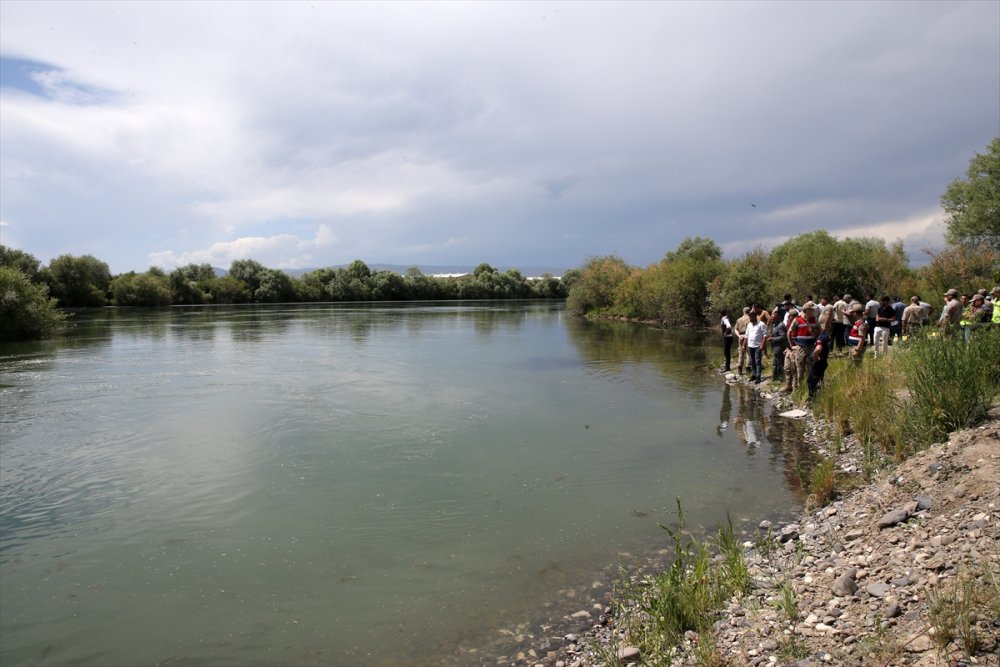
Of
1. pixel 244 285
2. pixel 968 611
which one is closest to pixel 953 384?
pixel 968 611

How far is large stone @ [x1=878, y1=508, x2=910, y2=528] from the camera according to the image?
692 centimetres

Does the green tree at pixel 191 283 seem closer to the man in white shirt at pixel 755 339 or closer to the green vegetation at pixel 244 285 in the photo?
the green vegetation at pixel 244 285

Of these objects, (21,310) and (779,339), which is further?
(21,310)

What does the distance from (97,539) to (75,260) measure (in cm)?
10627

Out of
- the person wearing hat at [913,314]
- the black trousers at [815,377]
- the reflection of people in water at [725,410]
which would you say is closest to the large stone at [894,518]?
the reflection of people in water at [725,410]

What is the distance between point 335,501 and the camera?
35.1ft

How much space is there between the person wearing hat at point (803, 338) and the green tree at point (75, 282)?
105m

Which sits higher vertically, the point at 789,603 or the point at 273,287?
the point at 273,287

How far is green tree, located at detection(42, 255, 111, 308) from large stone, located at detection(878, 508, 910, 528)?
109898mm

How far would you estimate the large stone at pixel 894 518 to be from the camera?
272 inches

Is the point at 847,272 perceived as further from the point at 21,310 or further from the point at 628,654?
the point at 21,310

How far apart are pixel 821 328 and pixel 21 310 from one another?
165ft

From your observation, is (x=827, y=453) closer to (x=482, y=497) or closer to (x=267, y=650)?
(x=482, y=497)

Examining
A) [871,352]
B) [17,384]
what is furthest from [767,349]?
[17,384]
